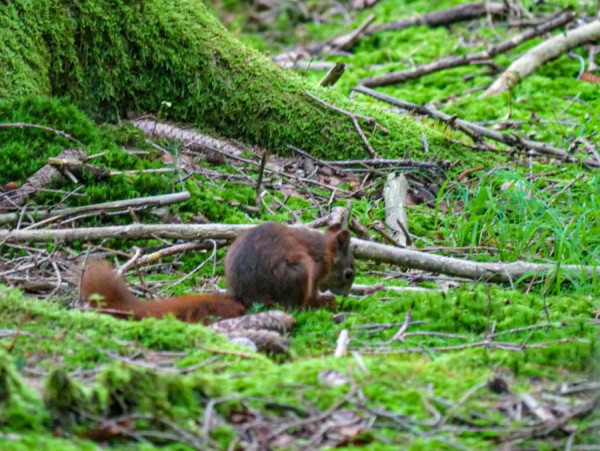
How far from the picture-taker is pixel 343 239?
559cm

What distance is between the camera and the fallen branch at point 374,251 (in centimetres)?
561

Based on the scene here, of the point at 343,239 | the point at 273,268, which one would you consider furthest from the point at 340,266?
the point at 273,268

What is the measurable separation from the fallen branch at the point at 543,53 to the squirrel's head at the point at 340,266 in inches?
220

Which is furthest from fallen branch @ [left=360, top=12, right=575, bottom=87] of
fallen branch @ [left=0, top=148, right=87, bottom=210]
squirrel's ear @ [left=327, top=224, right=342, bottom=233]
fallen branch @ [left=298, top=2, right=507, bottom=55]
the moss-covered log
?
squirrel's ear @ [left=327, top=224, right=342, bottom=233]

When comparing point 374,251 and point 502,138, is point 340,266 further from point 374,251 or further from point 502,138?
point 502,138

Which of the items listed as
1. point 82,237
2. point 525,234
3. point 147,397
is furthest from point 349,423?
point 525,234

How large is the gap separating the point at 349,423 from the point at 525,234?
327cm

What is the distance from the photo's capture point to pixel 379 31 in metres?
13.5

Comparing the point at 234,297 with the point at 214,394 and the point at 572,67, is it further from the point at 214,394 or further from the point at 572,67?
the point at 572,67

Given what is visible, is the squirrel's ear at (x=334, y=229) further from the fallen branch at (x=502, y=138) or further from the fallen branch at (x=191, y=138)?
the fallen branch at (x=502, y=138)

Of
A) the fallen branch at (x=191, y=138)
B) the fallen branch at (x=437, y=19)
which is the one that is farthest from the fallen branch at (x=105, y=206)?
the fallen branch at (x=437, y=19)

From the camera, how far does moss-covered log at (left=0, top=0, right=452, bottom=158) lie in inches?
272

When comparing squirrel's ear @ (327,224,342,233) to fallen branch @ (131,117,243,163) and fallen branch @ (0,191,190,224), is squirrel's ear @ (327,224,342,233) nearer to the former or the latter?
fallen branch @ (0,191,190,224)

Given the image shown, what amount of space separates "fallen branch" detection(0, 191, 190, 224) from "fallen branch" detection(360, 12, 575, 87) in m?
5.50
